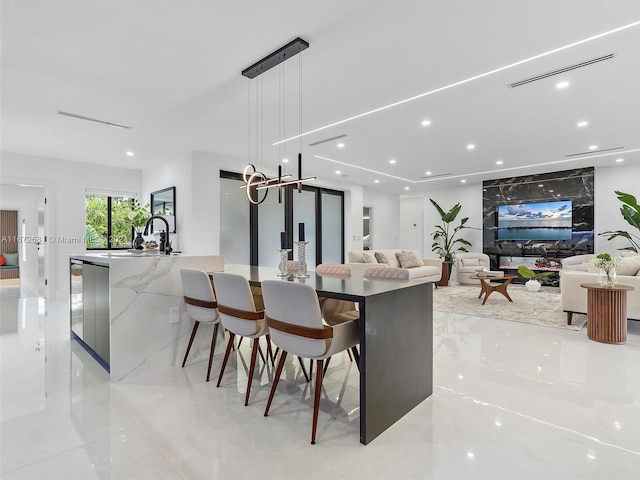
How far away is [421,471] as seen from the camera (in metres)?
1.58

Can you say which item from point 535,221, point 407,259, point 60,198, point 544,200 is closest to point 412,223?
point 535,221

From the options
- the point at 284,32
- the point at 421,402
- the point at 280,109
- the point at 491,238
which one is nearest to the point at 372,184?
the point at 491,238

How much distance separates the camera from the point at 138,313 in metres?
2.77

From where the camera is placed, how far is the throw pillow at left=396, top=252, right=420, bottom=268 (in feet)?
24.7

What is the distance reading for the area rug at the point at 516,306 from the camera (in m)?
4.52

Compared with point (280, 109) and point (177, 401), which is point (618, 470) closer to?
point (177, 401)

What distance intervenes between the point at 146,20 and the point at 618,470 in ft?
12.4

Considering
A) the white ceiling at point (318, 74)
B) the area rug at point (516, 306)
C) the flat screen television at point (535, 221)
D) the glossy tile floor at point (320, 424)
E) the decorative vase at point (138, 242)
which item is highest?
the white ceiling at point (318, 74)

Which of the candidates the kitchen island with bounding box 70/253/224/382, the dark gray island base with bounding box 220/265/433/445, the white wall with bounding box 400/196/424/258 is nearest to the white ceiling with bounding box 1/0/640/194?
the kitchen island with bounding box 70/253/224/382

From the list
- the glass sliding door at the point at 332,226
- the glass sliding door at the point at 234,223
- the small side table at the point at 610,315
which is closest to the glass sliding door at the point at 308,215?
the glass sliding door at the point at 332,226

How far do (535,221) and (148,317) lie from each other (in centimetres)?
848

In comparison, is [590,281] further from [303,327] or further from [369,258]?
[303,327]

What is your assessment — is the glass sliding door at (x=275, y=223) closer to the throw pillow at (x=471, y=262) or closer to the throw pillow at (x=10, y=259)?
the throw pillow at (x=471, y=262)

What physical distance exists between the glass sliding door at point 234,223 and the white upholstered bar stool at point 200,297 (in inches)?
147
